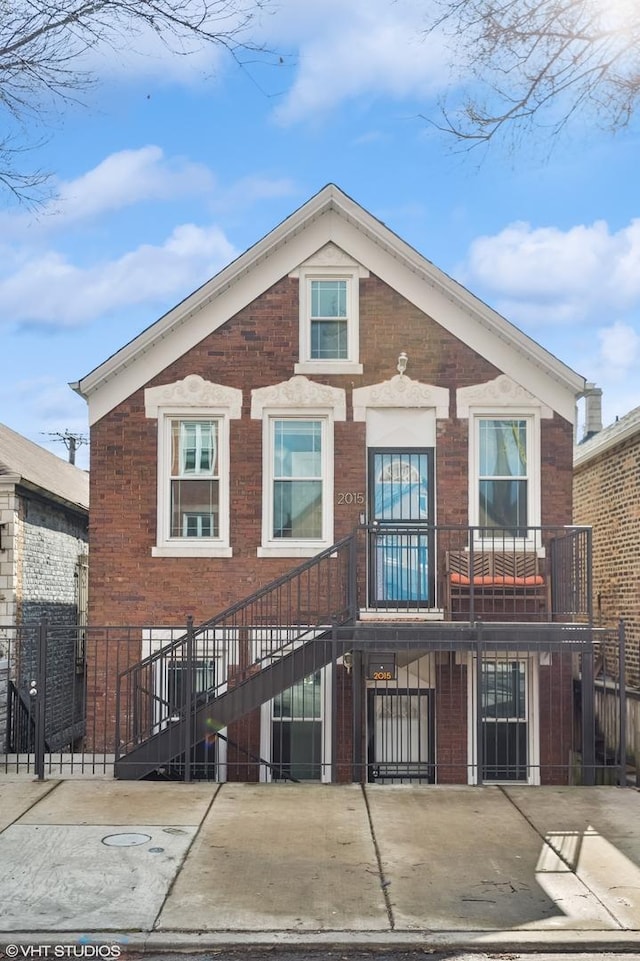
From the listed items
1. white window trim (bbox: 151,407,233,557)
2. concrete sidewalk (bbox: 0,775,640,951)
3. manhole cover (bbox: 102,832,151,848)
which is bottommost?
concrete sidewalk (bbox: 0,775,640,951)

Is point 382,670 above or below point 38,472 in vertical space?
below

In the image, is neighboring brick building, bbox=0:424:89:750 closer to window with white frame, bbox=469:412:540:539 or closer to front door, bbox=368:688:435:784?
front door, bbox=368:688:435:784

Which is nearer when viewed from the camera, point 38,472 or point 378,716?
point 378,716

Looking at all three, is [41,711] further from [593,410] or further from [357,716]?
[593,410]

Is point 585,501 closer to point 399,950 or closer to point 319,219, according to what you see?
point 319,219

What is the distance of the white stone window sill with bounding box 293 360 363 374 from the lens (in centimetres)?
1421

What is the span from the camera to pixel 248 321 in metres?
14.3

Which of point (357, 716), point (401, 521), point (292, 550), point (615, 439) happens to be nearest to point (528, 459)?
point (615, 439)

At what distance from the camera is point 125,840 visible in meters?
9.13

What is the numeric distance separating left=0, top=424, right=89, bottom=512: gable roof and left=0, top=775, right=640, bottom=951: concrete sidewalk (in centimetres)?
520

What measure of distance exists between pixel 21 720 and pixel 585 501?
32.2 feet

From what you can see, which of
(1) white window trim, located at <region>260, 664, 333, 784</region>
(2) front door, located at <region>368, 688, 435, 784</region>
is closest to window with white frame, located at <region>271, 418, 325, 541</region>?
(1) white window trim, located at <region>260, 664, 333, 784</region>

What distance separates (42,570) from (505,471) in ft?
25.5

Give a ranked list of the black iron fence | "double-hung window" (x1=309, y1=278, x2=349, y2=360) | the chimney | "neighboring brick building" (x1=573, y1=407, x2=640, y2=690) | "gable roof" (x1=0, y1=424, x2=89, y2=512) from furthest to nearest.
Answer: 1. the chimney
2. "gable roof" (x1=0, y1=424, x2=89, y2=512)
3. "neighboring brick building" (x1=573, y1=407, x2=640, y2=690)
4. "double-hung window" (x1=309, y1=278, x2=349, y2=360)
5. the black iron fence
